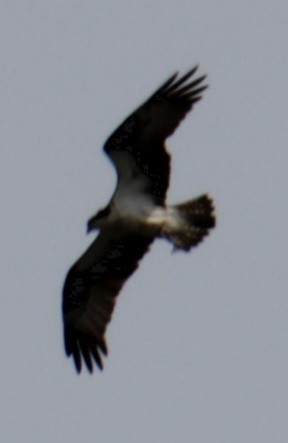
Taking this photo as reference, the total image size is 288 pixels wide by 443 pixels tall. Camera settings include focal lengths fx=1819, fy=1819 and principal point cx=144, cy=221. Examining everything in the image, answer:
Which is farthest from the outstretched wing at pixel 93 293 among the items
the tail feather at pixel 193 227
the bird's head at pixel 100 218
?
the tail feather at pixel 193 227

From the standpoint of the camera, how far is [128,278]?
706 inches

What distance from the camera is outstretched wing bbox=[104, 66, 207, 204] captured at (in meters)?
16.9

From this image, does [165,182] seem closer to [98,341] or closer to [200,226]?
[200,226]

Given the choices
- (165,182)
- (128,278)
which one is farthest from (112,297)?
(165,182)

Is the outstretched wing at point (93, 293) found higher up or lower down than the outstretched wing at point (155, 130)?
lower down

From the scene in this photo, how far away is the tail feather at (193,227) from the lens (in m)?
17.2

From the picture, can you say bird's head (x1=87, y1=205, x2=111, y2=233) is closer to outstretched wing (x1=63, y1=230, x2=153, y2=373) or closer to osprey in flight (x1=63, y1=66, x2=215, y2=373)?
osprey in flight (x1=63, y1=66, x2=215, y2=373)

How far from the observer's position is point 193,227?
679 inches

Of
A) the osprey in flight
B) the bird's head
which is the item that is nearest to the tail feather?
the osprey in flight

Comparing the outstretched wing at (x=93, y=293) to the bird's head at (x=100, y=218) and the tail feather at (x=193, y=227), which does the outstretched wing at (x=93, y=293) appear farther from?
the tail feather at (x=193, y=227)

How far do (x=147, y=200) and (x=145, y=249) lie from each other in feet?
1.98

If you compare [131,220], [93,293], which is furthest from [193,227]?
[93,293]

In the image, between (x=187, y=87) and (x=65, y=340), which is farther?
(x=65, y=340)

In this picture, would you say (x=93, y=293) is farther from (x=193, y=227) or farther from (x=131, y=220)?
(x=193, y=227)
